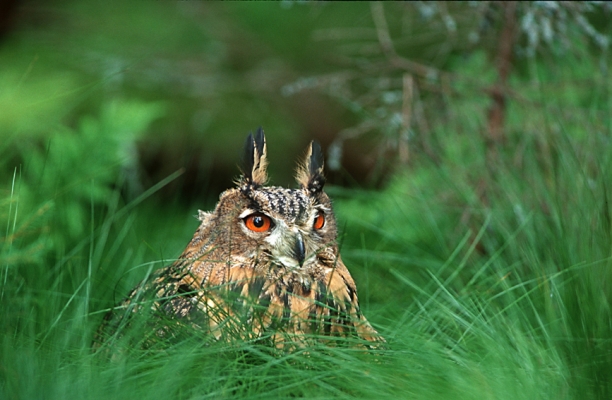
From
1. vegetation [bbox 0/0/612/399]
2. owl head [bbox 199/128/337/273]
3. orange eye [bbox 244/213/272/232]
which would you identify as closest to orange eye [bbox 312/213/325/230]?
owl head [bbox 199/128/337/273]

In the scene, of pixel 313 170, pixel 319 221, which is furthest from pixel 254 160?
pixel 319 221

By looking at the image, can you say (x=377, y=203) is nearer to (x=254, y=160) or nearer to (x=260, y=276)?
(x=254, y=160)

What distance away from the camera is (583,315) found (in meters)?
2.35

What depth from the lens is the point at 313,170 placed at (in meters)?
3.01

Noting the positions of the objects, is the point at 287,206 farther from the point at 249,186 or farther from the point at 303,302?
the point at 303,302

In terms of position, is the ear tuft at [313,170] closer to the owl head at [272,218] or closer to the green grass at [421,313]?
the owl head at [272,218]

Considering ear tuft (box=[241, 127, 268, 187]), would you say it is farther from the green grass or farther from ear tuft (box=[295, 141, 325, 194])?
Result: the green grass

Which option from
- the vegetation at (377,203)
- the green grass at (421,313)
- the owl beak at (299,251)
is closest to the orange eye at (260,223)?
the owl beak at (299,251)

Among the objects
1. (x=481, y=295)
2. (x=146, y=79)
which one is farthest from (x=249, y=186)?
(x=146, y=79)

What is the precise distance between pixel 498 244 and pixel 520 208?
22 centimetres

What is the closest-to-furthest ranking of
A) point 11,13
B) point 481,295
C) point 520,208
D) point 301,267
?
1. point 481,295
2. point 301,267
3. point 520,208
4. point 11,13

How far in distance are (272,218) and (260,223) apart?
5 centimetres

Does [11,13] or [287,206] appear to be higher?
[11,13]

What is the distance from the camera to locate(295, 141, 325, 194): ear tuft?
2992mm
